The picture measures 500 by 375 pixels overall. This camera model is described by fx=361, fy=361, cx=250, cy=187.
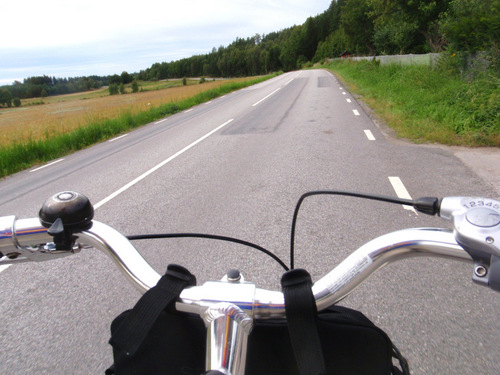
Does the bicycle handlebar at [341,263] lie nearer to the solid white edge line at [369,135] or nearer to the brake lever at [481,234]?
the brake lever at [481,234]

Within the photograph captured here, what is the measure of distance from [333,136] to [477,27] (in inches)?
206

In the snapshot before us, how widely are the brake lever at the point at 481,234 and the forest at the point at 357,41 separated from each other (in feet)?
33.7

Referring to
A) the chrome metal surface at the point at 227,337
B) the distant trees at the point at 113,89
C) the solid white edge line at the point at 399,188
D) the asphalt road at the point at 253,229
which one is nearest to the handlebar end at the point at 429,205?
the chrome metal surface at the point at 227,337

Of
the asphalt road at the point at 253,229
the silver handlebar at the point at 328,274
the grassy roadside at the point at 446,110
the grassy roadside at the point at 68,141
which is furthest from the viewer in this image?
the grassy roadside at the point at 68,141

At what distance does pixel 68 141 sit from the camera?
11.2 metres

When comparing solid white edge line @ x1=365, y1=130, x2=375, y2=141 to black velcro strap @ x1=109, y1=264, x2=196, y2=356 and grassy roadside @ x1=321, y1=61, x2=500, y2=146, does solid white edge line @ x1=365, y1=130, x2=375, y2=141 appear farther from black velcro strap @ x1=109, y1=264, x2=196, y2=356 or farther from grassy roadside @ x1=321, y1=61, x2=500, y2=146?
black velcro strap @ x1=109, y1=264, x2=196, y2=356

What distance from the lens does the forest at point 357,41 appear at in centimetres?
989

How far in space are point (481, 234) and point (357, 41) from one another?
70188 mm

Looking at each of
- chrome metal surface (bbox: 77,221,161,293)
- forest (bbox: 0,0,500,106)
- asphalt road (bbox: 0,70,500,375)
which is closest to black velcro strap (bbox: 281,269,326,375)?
chrome metal surface (bbox: 77,221,161,293)

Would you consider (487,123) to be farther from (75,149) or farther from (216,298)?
(75,149)

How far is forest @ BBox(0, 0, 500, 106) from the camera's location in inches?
389

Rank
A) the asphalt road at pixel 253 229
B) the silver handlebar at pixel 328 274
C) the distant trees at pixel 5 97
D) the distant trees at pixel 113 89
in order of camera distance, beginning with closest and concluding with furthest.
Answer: the silver handlebar at pixel 328 274 < the asphalt road at pixel 253 229 < the distant trees at pixel 5 97 < the distant trees at pixel 113 89

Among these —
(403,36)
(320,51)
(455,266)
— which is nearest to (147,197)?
(455,266)

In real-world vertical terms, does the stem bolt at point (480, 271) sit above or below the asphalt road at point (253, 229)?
above
